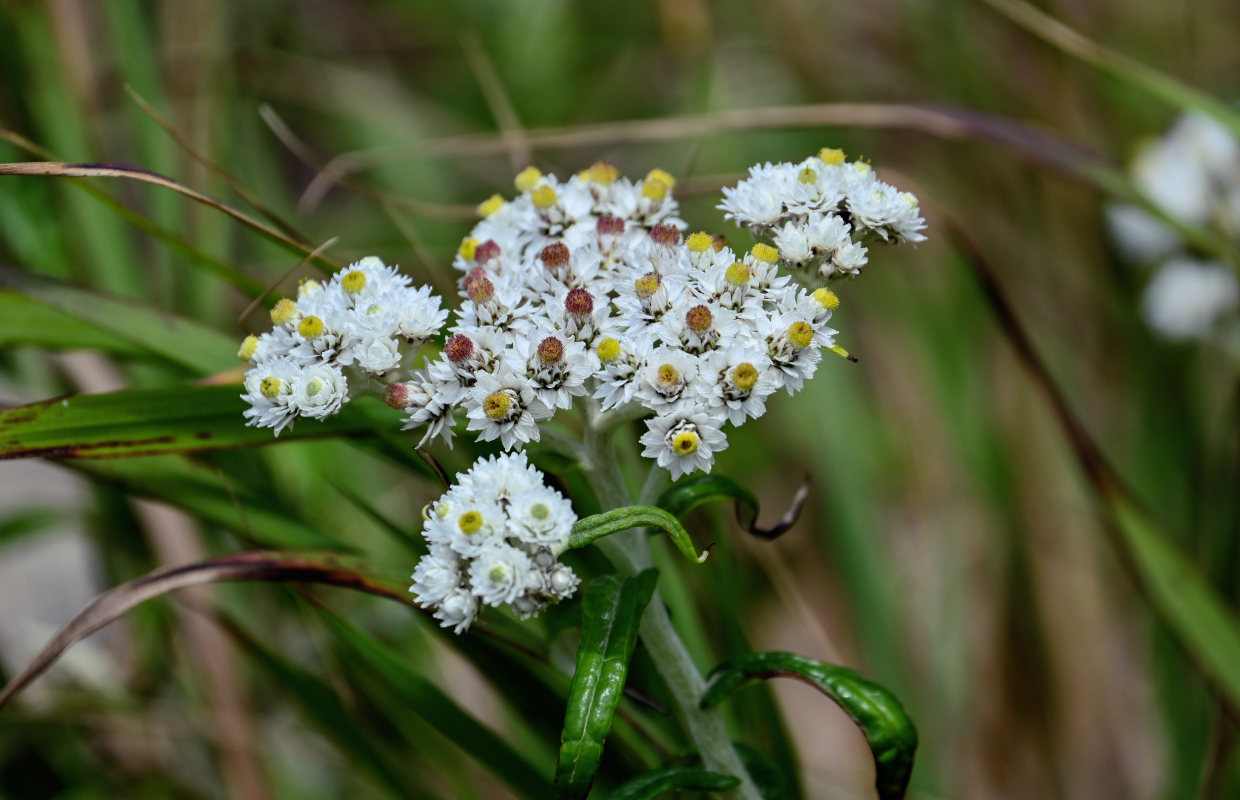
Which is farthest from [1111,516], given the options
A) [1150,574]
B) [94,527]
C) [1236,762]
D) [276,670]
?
[94,527]

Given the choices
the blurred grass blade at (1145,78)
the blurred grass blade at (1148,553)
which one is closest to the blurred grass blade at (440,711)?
the blurred grass blade at (1148,553)

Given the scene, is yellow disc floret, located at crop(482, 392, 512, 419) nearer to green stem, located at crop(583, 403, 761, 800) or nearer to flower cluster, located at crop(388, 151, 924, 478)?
flower cluster, located at crop(388, 151, 924, 478)

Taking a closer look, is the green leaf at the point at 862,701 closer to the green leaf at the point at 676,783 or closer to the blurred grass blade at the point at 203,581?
the green leaf at the point at 676,783

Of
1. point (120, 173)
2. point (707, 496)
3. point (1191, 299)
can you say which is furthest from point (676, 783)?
point (1191, 299)

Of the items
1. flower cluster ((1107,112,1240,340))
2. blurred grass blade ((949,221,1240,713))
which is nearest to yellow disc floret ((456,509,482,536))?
blurred grass blade ((949,221,1240,713))

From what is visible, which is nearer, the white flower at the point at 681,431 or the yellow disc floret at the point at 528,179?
the white flower at the point at 681,431

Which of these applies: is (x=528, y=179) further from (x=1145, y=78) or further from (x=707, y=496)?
(x=1145, y=78)
